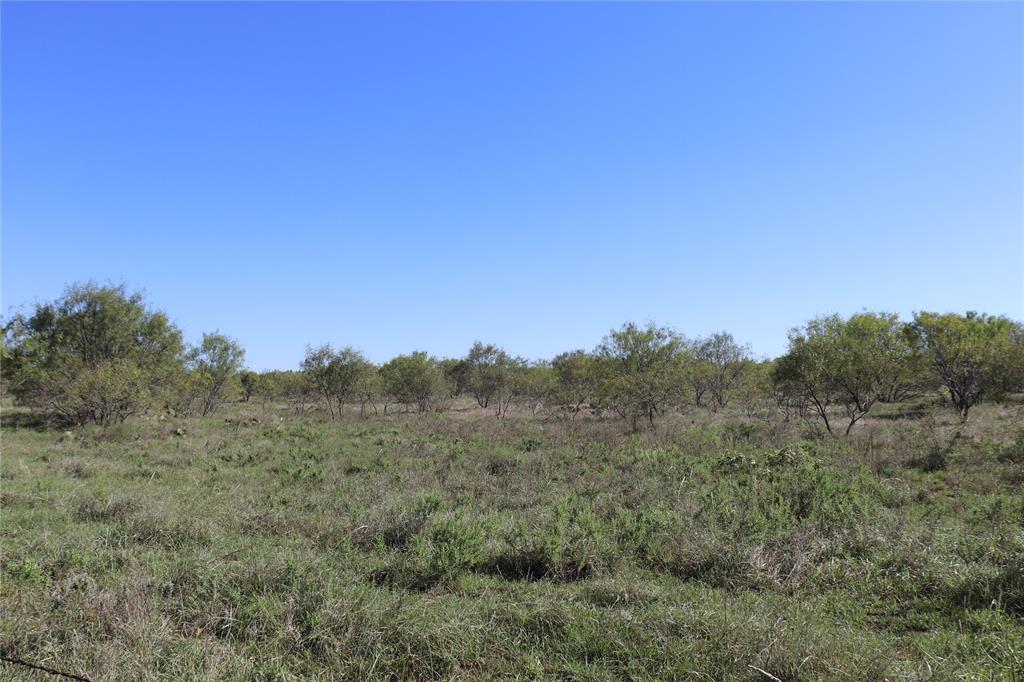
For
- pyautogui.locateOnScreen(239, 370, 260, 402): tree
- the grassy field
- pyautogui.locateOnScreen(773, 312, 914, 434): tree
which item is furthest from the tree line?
pyautogui.locateOnScreen(239, 370, 260, 402): tree

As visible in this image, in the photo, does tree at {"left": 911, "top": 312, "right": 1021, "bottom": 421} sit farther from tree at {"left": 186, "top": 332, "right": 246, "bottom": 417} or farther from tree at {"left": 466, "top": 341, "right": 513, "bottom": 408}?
tree at {"left": 186, "top": 332, "right": 246, "bottom": 417}

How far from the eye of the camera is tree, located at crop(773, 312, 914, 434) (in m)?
18.0

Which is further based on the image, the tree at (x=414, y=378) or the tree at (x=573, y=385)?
the tree at (x=414, y=378)

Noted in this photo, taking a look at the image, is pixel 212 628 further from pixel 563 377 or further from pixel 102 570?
pixel 563 377

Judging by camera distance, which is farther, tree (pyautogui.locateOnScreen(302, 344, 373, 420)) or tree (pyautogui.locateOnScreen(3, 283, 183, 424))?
tree (pyautogui.locateOnScreen(302, 344, 373, 420))

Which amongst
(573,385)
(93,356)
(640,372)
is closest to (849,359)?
(640,372)

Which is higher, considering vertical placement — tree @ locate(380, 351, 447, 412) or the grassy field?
tree @ locate(380, 351, 447, 412)

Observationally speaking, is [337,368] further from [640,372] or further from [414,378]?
[640,372]

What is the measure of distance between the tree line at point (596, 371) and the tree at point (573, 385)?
0.17 m

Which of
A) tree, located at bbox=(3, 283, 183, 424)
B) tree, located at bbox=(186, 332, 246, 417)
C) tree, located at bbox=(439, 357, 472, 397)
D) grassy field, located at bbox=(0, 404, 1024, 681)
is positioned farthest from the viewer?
tree, located at bbox=(439, 357, 472, 397)

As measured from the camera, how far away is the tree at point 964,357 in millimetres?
24016

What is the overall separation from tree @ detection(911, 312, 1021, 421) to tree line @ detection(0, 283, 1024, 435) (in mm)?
64

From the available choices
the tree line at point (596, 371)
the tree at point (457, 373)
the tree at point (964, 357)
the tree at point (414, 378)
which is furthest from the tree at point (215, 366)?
the tree at point (964, 357)

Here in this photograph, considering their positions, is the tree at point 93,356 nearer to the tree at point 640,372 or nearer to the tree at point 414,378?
the tree at point 414,378
